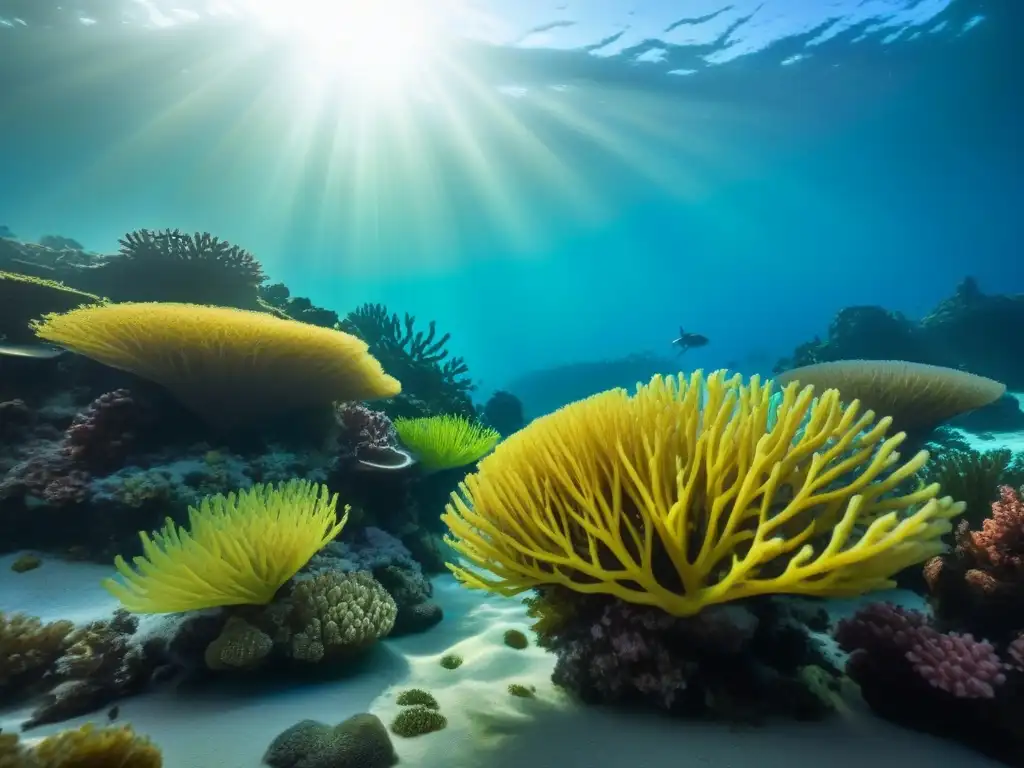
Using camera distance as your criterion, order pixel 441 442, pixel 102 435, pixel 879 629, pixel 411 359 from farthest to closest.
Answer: pixel 411 359
pixel 441 442
pixel 102 435
pixel 879 629

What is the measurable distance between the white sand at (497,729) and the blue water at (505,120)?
2363 cm

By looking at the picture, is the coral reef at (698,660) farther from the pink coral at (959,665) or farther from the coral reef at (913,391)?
the coral reef at (913,391)

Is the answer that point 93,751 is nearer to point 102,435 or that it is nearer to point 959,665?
point 959,665

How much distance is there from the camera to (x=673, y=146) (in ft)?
120

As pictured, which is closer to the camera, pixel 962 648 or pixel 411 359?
pixel 962 648

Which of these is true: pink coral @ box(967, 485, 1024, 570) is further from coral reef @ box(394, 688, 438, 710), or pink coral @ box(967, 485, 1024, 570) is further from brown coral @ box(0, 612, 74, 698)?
brown coral @ box(0, 612, 74, 698)

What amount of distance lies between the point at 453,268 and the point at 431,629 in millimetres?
88311

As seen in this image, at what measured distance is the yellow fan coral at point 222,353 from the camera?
401cm

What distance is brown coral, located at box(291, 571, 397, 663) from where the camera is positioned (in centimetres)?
297

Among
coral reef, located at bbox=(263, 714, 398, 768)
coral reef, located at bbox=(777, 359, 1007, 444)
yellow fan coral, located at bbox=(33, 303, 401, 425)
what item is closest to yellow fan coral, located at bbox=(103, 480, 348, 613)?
coral reef, located at bbox=(263, 714, 398, 768)

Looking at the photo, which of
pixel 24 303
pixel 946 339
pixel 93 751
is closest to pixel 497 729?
pixel 93 751

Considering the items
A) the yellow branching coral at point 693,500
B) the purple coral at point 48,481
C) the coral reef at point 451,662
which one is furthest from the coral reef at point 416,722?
the purple coral at point 48,481

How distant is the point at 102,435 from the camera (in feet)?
15.0

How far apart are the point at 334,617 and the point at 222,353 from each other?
98.0 inches
